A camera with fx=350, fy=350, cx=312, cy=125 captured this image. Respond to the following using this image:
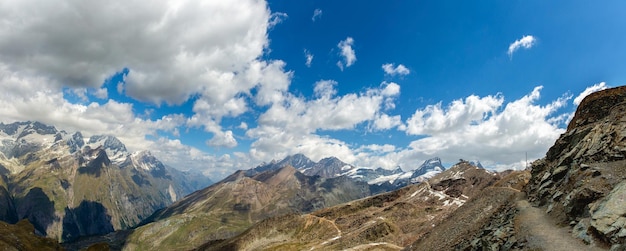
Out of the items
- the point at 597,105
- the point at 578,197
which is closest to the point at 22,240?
the point at 578,197

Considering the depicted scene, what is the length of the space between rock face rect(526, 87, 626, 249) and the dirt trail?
0.94 m

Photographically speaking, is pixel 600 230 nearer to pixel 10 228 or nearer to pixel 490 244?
pixel 490 244

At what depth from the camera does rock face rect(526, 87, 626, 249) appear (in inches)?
1241

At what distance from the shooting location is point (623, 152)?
140 feet

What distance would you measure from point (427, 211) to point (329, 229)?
5394 cm

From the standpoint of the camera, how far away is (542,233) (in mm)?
37500

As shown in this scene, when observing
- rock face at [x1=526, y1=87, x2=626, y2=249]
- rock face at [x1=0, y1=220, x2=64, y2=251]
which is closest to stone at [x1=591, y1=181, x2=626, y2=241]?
rock face at [x1=526, y1=87, x2=626, y2=249]

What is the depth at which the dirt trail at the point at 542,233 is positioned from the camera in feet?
109

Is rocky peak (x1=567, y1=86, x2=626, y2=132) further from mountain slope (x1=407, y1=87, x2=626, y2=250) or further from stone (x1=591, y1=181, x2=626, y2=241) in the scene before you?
stone (x1=591, y1=181, x2=626, y2=241)

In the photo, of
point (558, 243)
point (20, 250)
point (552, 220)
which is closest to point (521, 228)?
point (552, 220)

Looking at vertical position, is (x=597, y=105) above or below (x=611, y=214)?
above

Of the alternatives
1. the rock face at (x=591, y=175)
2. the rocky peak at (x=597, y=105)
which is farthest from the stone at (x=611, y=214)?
the rocky peak at (x=597, y=105)

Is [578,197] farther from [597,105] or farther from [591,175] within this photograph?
[597,105]

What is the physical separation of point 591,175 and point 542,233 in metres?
10.4
